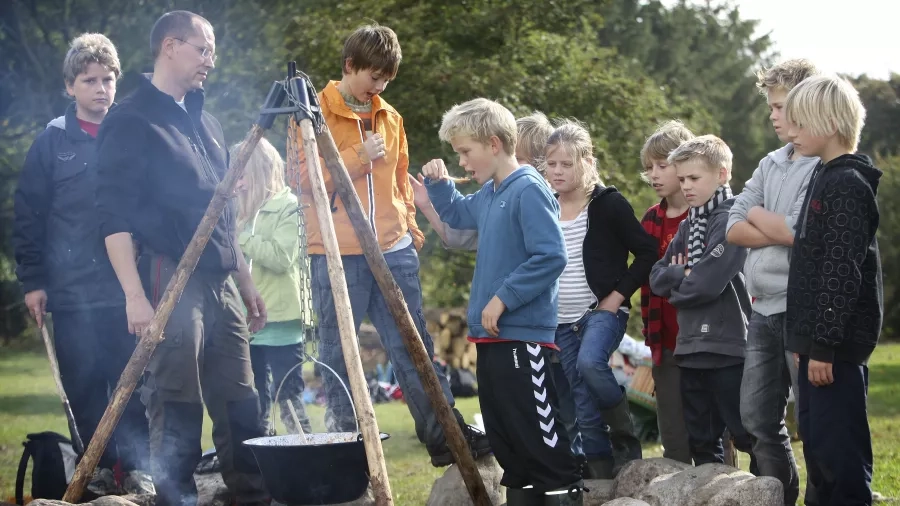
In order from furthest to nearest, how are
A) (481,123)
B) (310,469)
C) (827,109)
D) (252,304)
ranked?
1. (252,304)
2. (481,123)
3. (310,469)
4. (827,109)

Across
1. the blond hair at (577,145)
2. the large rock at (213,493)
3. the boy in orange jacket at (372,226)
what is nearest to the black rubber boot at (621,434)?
the boy in orange jacket at (372,226)

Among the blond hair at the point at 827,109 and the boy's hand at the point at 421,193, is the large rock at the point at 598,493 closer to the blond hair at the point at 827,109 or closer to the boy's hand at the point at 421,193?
the boy's hand at the point at 421,193

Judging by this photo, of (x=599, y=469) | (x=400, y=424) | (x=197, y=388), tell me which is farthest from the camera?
(x=400, y=424)

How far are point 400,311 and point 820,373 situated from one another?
5.36 ft

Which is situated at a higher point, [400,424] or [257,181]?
[257,181]

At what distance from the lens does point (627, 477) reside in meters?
4.77

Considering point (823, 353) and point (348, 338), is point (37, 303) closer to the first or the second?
point (348, 338)

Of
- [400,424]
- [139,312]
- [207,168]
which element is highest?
[207,168]

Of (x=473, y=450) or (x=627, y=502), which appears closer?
(x=627, y=502)

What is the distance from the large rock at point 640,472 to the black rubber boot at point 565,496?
0.49 meters

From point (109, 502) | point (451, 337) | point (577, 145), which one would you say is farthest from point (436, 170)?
point (451, 337)

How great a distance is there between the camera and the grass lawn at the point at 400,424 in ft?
21.1

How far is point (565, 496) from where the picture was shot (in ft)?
13.9

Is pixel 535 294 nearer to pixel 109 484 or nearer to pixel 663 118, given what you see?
pixel 109 484
